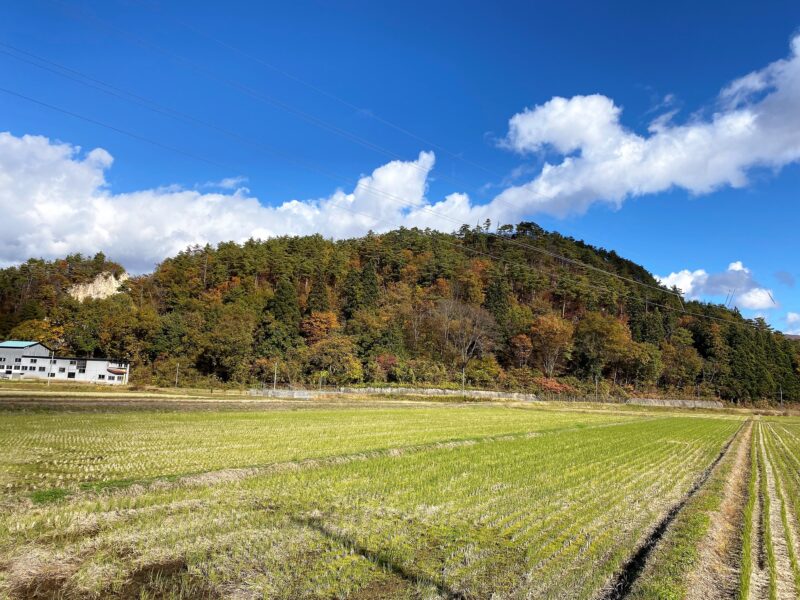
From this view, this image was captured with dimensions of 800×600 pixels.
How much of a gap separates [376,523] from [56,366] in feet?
256

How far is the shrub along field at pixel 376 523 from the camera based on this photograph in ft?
18.6

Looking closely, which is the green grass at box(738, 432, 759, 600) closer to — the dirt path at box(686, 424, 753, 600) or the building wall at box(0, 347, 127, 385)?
the dirt path at box(686, 424, 753, 600)

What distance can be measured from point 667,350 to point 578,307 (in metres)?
18.5

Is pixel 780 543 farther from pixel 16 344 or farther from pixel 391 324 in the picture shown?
pixel 16 344

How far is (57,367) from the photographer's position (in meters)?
67.6

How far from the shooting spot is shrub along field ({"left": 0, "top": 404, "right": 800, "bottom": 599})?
566 centimetres

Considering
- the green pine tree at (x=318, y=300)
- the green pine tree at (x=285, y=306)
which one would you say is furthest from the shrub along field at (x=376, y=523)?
the green pine tree at (x=318, y=300)

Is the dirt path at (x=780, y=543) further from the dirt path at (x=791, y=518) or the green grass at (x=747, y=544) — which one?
the green grass at (x=747, y=544)

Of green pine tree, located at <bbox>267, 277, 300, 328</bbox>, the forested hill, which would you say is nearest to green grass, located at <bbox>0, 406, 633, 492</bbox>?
the forested hill

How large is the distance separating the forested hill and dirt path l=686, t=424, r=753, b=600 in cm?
4645

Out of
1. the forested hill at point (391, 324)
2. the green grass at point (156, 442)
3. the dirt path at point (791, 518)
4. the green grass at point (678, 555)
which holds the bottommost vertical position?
the green grass at point (156, 442)

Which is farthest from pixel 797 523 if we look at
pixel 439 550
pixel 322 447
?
pixel 322 447

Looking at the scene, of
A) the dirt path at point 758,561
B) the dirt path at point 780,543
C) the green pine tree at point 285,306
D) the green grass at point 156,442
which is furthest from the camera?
the green pine tree at point 285,306

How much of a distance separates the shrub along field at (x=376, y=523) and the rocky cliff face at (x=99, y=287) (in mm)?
95918
